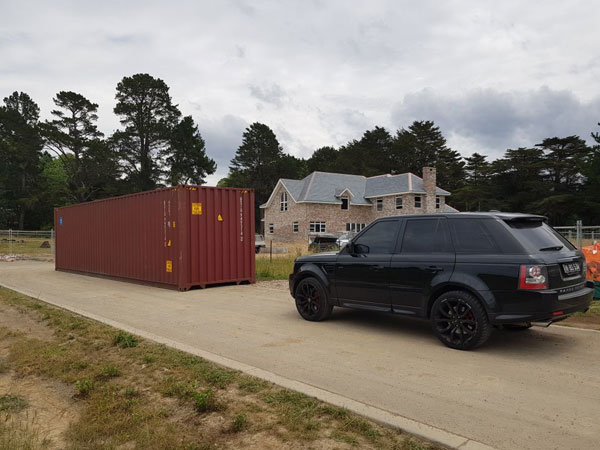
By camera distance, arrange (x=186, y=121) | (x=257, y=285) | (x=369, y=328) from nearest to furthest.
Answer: (x=369, y=328), (x=257, y=285), (x=186, y=121)

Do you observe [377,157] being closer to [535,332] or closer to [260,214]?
[260,214]

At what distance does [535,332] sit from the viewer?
6699mm

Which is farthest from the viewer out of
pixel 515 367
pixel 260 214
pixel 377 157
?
pixel 377 157

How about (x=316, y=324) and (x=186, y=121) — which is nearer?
(x=316, y=324)

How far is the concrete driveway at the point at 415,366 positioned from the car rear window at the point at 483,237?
4.17 feet

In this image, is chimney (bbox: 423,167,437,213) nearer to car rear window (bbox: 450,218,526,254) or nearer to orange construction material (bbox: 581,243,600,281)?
orange construction material (bbox: 581,243,600,281)

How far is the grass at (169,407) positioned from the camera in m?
3.44

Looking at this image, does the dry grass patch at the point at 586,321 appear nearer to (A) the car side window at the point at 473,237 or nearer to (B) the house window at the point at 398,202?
(A) the car side window at the point at 473,237

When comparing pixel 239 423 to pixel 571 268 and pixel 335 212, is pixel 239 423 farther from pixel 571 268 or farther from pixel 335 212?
pixel 335 212

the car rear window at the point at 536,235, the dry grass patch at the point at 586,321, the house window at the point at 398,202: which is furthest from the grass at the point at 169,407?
the house window at the point at 398,202

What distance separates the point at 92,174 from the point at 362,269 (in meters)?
56.7

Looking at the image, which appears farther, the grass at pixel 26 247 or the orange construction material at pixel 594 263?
the grass at pixel 26 247

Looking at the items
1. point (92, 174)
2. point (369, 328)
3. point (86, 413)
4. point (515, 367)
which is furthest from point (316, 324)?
point (92, 174)

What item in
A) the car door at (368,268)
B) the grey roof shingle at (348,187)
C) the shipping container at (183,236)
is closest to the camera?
the car door at (368,268)
